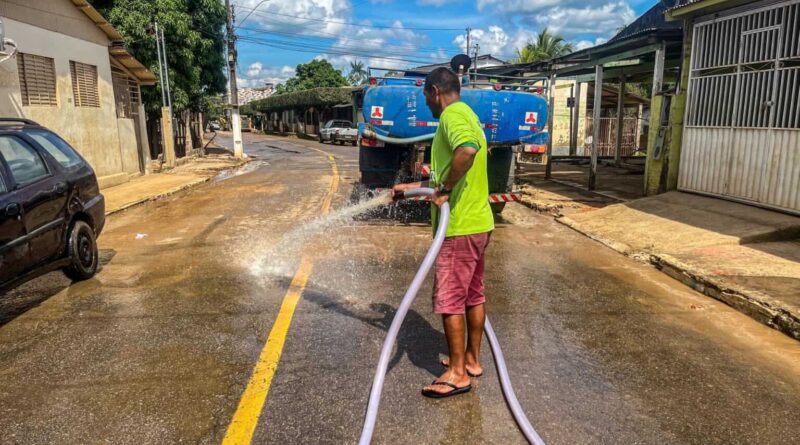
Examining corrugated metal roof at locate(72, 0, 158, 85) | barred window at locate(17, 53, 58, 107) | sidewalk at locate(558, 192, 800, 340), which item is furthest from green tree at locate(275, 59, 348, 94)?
sidewalk at locate(558, 192, 800, 340)

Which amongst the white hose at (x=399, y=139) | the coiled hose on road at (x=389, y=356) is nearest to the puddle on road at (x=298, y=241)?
the white hose at (x=399, y=139)

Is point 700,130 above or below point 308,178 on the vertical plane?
above

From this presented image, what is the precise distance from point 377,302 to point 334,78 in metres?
61.4

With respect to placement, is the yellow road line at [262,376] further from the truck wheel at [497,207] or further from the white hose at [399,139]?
the truck wheel at [497,207]

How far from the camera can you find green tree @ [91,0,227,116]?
1953cm

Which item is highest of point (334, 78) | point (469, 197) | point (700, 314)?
point (334, 78)

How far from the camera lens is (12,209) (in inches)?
190

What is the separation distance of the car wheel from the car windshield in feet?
2.35

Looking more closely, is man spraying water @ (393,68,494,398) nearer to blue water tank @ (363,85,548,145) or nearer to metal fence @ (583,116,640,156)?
blue water tank @ (363,85,548,145)

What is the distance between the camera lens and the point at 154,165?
64.8 feet

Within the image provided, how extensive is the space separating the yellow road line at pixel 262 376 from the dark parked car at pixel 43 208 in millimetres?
2246

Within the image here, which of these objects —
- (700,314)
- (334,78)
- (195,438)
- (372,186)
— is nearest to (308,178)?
(372,186)

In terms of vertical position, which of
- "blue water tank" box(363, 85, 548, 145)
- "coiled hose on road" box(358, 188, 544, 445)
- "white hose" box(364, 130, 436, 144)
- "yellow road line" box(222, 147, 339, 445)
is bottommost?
"yellow road line" box(222, 147, 339, 445)

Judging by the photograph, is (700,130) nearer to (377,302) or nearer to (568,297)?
(568,297)
